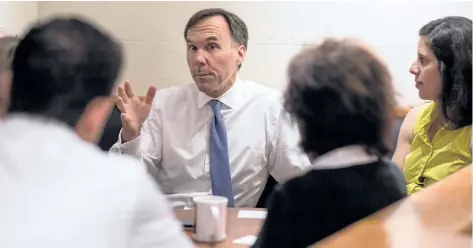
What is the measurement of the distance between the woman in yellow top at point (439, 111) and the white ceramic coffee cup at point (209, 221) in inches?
10.7

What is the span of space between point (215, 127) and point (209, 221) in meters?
0.40

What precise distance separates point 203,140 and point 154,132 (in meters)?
0.13

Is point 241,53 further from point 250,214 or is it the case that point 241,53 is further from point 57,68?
point 57,68

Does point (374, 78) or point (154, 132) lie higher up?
point (374, 78)

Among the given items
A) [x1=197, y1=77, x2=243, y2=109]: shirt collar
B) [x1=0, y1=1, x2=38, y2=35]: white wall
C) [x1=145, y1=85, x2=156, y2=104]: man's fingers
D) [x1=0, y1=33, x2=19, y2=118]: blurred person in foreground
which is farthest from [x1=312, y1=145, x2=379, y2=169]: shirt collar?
[x1=0, y1=1, x2=38, y2=35]: white wall

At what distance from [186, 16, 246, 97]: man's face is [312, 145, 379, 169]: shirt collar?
62 centimetres

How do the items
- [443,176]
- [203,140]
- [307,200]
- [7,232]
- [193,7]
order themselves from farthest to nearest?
1. [193,7]
2. [203,140]
3. [443,176]
4. [307,200]
5. [7,232]

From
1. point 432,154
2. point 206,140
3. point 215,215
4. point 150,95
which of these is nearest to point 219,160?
point 206,140

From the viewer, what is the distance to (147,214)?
516 mm

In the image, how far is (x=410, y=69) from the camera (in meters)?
0.78

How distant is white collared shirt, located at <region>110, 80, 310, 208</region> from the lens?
3.60 ft

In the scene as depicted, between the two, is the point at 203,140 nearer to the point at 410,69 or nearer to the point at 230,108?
the point at 230,108

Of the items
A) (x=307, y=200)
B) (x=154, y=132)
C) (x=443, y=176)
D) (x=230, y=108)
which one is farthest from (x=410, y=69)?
(x=154, y=132)

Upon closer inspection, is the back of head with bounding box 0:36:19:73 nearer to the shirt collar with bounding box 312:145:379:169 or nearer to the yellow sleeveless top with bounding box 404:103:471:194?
the shirt collar with bounding box 312:145:379:169
